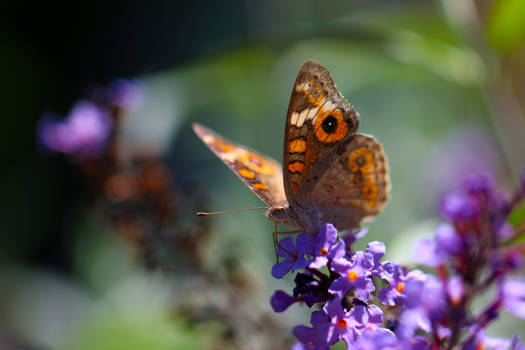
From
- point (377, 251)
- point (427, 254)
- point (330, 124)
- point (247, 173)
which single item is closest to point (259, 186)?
point (247, 173)

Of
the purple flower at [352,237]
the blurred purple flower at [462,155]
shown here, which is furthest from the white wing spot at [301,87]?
the blurred purple flower at [462,155]

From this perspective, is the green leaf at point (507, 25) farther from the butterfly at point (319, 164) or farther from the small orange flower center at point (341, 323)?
the small orange flower center at point (341, 323)

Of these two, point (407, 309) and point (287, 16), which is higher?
point (287, 16)

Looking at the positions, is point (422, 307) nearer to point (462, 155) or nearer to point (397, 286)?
point (397, 286)

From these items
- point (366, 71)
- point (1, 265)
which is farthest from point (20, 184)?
point (366, 71)

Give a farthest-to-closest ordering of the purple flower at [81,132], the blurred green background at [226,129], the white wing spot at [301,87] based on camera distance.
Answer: the purple flower at [81,132], the blurred green background at [226,129], the white wing spot at [301,87]

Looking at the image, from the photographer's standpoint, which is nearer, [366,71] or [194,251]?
[194,251]

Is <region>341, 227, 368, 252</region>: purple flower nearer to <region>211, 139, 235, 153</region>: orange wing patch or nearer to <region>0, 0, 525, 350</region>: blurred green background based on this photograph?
<region>0, 0, 525, 350</region>: blurred green background

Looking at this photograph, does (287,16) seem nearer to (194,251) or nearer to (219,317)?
(194,251)
